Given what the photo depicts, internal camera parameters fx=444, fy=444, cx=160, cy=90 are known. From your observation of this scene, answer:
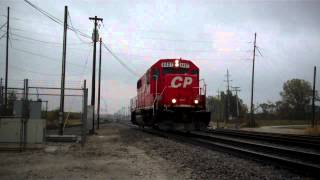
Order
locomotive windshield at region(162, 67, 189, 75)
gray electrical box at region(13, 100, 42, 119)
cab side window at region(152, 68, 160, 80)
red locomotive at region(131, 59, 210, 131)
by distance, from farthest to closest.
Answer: cab side window at region(152, 68, 160, 80) < locomotive windshield at region(162, 67, 189, 75) < red locomotive at region(131, 59, 210, 131) < gray electrical box at region(13, 100, 42, 119)

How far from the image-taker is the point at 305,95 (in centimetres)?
13262

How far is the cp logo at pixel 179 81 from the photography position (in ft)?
80.2

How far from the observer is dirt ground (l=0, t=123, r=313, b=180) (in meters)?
10.1

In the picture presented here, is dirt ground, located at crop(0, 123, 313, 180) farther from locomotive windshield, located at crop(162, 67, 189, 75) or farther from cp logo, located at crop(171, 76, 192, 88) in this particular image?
locomotive windshield, located at crop(162, 67, 189, 75)

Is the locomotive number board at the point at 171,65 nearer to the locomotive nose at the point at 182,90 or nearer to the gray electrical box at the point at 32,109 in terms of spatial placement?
the locomotive nose at the point at 182,90

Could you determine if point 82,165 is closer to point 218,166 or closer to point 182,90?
point 218,166

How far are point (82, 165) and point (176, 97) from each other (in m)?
12.8

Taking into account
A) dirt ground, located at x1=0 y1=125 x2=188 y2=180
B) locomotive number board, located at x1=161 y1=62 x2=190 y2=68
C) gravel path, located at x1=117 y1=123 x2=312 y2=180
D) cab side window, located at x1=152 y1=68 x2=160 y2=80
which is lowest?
dirt ground, located at x1=0 y1=125 x2=188 y2=180

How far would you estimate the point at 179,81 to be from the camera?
24.5 m

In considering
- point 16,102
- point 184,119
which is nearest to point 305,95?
point 184,119

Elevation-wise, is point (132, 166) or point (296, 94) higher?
point (296, 94)

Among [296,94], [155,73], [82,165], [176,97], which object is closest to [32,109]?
[82,165]

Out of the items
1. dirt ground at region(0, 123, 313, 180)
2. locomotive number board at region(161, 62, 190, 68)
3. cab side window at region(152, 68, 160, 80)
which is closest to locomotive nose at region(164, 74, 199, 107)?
locomotive number board at region(161, 62, 190, 68)

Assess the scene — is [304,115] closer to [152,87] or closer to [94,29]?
[94,29]
